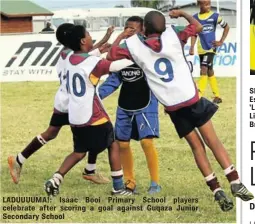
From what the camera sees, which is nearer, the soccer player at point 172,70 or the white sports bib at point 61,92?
the soccer player at point 172,70

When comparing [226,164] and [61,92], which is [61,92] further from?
[226,164]

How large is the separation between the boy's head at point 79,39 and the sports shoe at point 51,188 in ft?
2.77

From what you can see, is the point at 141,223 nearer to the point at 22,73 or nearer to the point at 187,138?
the point at 187,138

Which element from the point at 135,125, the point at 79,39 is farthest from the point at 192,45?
the point at 79,39

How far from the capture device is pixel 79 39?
19.4 feet

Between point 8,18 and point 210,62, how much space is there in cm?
129

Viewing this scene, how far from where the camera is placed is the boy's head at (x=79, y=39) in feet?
19.4

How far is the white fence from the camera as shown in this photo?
6.06 metres

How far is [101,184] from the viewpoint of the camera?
6.25 metres

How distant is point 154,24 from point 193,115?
582 millimetres

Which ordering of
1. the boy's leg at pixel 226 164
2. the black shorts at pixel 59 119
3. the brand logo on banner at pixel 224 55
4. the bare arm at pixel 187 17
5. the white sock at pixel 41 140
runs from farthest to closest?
the white sock at pixel 41 140, the black shorts at pixel 59 119, the brand logo on banner at pixel 224 55, the boy's leg at pixel 226 164, the bare arm at pixel 187 17

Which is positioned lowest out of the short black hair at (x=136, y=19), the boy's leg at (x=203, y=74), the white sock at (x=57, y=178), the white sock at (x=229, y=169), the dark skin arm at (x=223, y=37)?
the white sock at (x=57, y=178)

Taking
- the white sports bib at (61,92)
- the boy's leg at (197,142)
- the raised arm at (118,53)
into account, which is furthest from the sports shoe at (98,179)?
the raised arm at (118,53)

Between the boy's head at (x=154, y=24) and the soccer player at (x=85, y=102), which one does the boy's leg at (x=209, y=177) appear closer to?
the soccer player at (x=85, y=102)
